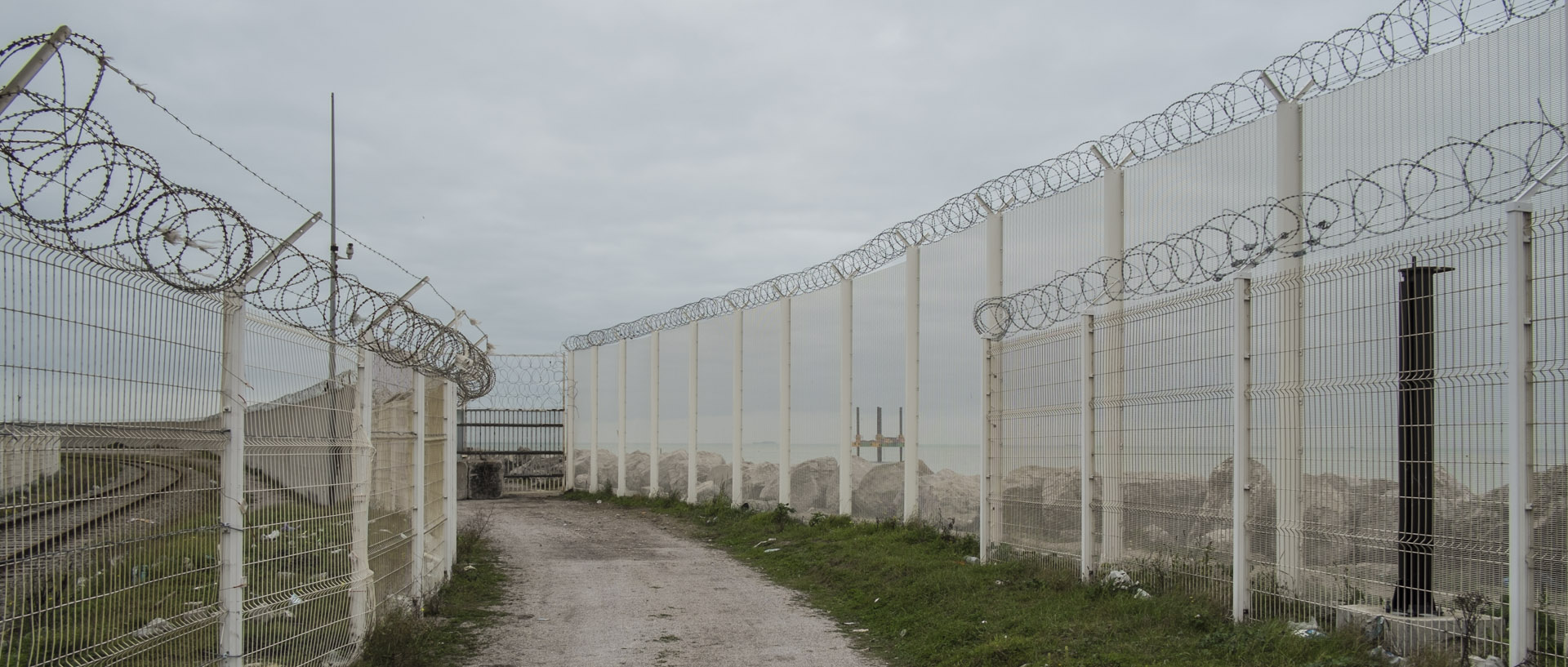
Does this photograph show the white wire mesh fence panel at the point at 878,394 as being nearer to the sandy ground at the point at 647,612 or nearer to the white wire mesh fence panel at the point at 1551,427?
the sandy ground at the point at 647,612

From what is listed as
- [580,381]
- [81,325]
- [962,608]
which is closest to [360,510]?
[81,325]

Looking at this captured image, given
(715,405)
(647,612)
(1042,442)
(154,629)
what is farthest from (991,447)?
(715,405)

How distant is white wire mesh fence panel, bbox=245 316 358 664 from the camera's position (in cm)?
546

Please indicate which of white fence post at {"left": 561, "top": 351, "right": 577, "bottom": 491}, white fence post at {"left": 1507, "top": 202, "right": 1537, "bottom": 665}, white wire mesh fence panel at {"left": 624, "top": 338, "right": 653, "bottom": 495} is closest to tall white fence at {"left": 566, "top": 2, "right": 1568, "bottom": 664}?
white fence post at {"left": 1507, "top": 202, "right": 1537, "bottom": 665}

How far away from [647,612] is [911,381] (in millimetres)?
5047

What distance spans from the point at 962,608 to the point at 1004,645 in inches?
56.3

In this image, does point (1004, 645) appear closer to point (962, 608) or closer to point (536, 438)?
point (962, 608)

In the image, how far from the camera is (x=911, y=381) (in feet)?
45.1

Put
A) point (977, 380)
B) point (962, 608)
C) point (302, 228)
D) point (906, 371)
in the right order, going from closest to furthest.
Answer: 1. point (302, 228)
2. point (962, 608)
3. point (977, 380)
4. point (906, 371)

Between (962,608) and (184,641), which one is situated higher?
(184,641)

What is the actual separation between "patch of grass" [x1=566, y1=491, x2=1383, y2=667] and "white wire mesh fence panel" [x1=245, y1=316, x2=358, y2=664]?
3.51 m

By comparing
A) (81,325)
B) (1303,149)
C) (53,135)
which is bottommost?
(81,325)

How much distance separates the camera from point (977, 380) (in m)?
12.1

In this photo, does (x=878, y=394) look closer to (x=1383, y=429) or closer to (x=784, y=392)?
(x=784, y=392)
